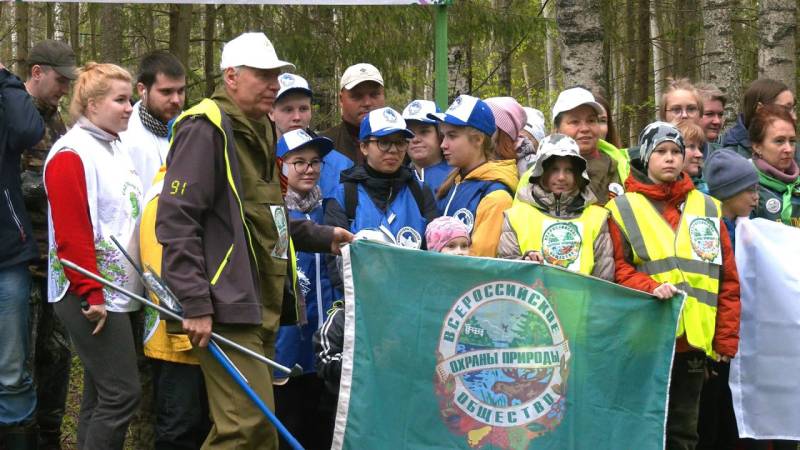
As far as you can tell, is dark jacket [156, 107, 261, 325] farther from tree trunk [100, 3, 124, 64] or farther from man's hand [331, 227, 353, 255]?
tree trunk [100, 3, 124, 64]

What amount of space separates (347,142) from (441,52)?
3.81 ft

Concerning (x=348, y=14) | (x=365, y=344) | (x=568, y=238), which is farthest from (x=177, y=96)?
(x=348, y=14)

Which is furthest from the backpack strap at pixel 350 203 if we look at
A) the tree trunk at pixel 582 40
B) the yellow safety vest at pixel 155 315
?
the tree trunk at pixel 582 40

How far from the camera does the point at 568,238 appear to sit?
594cm

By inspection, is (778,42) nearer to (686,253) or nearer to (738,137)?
(738,137)

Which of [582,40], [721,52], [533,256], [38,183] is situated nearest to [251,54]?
[533,256]

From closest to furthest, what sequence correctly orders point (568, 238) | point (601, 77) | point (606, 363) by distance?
point (606, 363), point (568, 238), point (601, 77)

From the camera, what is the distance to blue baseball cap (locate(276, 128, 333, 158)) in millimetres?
6402

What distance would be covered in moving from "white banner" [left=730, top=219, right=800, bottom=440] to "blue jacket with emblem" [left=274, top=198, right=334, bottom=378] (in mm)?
2502

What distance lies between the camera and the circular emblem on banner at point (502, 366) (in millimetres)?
5488

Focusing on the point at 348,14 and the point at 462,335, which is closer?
the point at 462,335

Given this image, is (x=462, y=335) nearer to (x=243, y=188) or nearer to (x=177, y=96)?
(x=243, y=188)

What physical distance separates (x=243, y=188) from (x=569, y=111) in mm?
2472

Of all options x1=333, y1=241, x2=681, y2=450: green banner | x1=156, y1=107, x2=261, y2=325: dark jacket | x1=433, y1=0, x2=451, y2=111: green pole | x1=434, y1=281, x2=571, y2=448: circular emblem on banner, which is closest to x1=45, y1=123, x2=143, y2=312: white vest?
x1=156, y1=107, x2=261, y2=325: dark jacket
